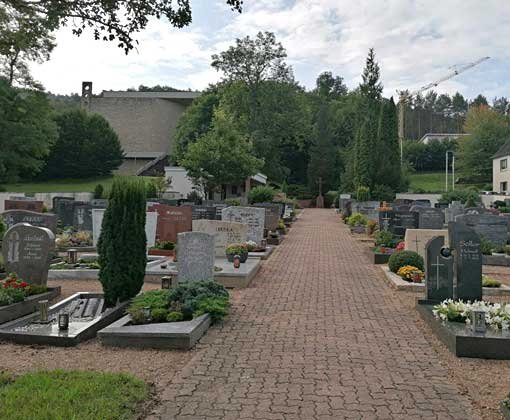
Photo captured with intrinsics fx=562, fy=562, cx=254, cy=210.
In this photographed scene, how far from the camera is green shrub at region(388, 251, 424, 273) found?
13273 millimetres

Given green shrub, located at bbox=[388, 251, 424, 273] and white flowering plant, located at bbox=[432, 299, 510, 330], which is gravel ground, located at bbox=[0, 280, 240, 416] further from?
green shrub, located at bbox=[388, 251, 424, 273]

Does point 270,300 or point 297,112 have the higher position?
point 297,112

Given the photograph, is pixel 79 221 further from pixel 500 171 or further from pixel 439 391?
pixel 500 171

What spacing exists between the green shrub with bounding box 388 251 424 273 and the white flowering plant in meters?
4.69

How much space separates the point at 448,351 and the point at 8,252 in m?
7.99

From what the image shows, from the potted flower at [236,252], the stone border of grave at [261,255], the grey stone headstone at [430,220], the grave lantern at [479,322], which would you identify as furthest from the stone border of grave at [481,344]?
the grey stone headstone at [430,220]

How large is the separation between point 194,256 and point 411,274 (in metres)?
5.02

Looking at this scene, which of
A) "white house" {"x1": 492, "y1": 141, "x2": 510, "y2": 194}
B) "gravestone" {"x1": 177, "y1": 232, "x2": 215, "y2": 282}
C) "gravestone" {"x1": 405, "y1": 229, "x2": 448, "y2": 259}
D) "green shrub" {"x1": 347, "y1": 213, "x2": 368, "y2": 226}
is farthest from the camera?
"white house" {"x1": 492, "y1": 141, "x2": 510, "y2": 194}

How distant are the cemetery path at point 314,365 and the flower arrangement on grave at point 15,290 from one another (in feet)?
10.9

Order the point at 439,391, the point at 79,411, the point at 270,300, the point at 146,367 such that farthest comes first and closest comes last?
the point at 270,300 → the point at 146,367 → the point at 439,391 → the point at 79,411

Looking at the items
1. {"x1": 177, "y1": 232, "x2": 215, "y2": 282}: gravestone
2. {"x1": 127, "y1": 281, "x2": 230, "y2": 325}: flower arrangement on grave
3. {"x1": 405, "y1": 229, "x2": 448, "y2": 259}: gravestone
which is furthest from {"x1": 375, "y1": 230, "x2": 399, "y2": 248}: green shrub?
{"x1": 127, "y1": 281, "x2": 230, "y2": 325}: flower arrangement on grave

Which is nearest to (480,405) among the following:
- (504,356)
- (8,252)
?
(504,356)

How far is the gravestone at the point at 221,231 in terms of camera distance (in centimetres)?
1597

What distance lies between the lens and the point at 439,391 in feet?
18.3
